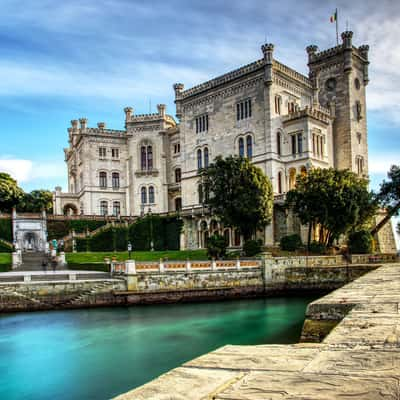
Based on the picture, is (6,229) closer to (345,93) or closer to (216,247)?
(216,247)

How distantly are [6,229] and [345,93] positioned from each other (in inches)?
1520

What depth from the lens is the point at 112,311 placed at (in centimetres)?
2450

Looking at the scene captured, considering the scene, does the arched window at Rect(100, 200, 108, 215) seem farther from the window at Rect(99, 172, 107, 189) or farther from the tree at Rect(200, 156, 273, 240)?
the tree at Rect(200, 156, 273, 240)

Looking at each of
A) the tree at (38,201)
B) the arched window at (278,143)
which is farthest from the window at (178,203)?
the tree at (38,201)

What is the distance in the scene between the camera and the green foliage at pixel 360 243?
35.9 meters

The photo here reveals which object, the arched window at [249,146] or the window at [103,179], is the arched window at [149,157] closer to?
the window at [103,179]

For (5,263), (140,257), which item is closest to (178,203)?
(140,257)

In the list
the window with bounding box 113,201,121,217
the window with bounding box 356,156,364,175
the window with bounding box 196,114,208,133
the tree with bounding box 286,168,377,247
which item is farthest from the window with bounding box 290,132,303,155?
the window with bounding box 113,201,121,217

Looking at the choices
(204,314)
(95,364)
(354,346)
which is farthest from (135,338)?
(354,346)

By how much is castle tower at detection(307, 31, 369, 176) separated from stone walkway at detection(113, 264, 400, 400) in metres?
43.2

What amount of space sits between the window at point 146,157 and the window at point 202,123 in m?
9.51

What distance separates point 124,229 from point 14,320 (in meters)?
28.0

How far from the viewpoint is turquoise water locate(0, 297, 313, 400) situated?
1291 centimetres

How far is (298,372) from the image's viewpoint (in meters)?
5.01
